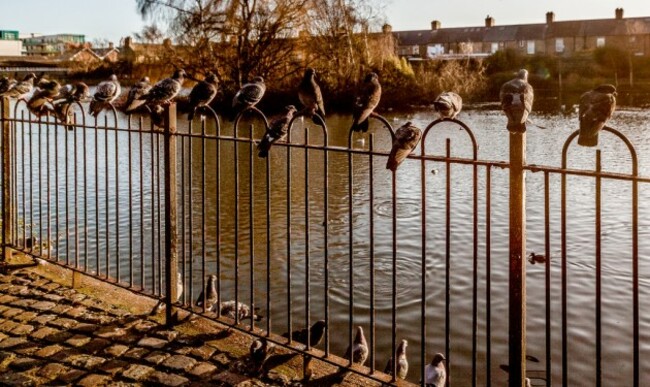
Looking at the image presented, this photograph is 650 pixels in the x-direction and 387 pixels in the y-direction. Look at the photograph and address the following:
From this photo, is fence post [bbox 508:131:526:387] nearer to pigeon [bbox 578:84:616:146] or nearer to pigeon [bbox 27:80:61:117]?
pigeon [bbox 578:84:616:146]

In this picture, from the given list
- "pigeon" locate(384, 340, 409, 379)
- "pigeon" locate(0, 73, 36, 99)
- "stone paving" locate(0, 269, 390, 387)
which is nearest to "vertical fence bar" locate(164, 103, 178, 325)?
"stone paving" locate(0, 269, 390, 387)

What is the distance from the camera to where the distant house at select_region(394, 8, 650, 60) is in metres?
77.8

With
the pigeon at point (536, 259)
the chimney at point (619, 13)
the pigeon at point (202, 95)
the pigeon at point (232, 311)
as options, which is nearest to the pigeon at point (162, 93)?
the pigeon at point (202, 95)

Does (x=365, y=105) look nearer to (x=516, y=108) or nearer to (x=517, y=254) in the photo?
(x=516, y=108)

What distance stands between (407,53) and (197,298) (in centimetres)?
8750

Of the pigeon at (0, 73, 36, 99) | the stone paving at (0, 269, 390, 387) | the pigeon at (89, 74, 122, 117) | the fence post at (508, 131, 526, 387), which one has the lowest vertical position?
the stone paving at (0, 269, 390, 387)

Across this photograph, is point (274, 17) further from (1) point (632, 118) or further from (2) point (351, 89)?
(1) point (632, 118)

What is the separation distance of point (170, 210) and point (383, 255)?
6.39 meters

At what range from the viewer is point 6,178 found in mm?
7207

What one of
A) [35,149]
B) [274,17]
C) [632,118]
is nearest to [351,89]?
[274,17]

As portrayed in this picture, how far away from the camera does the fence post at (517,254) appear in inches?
144

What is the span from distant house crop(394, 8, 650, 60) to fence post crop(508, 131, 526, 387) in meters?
70.0

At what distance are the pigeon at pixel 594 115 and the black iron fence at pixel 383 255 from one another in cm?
18

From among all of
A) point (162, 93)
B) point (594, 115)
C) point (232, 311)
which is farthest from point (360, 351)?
point (594, 115)
